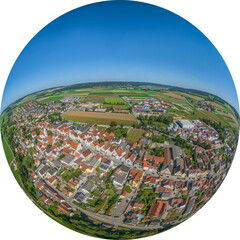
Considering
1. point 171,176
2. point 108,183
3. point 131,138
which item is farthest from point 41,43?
point 171,176

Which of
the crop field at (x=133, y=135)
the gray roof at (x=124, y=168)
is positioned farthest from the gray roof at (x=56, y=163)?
the crop field at (x=133, y=135)

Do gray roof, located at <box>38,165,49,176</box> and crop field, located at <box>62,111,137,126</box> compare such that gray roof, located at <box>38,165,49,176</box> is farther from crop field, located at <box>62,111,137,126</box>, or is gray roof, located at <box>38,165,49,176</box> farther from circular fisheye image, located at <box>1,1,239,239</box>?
crop field, located at <box>62,111,137,126</box>

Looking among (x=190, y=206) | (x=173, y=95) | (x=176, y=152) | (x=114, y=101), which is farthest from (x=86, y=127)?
(x=190, y=206)

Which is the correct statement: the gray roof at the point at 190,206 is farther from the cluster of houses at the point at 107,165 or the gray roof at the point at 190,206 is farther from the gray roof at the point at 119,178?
the gray roof at the point at 119,178

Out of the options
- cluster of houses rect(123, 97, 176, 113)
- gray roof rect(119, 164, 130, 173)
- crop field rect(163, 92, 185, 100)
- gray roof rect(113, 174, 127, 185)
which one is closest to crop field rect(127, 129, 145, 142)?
cluster of houses rect(123, 97, 176, 113)

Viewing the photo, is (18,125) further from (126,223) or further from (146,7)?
(146,7)

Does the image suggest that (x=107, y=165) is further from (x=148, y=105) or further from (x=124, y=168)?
(x=148, y=105)
